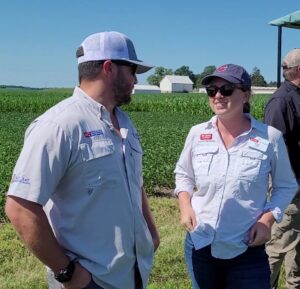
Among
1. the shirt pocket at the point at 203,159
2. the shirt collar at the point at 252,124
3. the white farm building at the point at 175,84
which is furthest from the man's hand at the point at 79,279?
the white farm building at the point at 175,84

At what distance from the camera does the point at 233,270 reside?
129 inches

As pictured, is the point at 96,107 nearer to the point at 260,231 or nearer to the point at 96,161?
the point at 96,161

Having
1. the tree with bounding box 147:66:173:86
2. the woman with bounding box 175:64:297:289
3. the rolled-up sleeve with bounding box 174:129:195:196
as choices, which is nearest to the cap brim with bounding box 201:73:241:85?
the woman with bounding box 175:64:297:289

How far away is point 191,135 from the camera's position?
3.52 metres

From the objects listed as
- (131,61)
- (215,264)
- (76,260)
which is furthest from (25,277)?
(131,61)

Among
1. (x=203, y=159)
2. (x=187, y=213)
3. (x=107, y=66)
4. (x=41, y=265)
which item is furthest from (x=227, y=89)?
(x=41, y=265)

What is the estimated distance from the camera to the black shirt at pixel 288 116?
4180mm

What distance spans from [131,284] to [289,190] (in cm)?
126

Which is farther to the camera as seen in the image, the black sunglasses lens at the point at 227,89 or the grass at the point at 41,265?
the grass at the point at 41,265

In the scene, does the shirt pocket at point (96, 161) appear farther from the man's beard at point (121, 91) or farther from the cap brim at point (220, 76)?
the cap brim at point (220, 76)

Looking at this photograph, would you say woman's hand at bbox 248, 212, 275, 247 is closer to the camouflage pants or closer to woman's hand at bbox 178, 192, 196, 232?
woman's hand at bbox 178, 192, 196, 232

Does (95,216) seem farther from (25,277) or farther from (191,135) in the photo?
(25,277)

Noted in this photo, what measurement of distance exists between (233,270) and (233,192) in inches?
19.1

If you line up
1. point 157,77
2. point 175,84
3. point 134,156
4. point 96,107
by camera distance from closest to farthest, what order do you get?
point 96,107 < point 134,156 < point 175,84 < point 157,77
